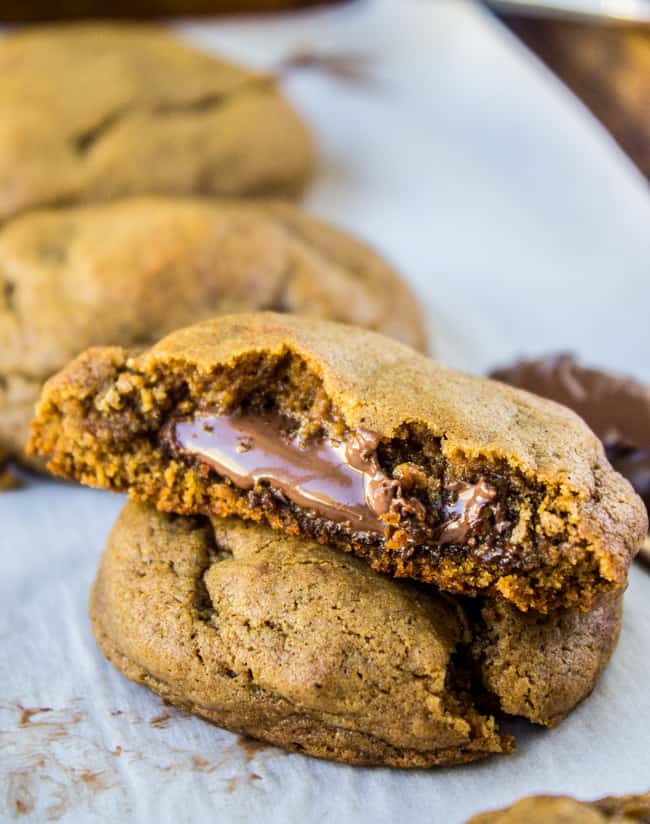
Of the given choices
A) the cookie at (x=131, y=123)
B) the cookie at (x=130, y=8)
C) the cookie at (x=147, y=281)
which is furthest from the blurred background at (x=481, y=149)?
the cookie at (x=147, y=281)

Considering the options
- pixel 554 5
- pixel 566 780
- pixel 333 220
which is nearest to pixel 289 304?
pixel 333 220

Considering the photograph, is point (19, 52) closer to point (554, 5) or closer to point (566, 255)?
point (566, 255)

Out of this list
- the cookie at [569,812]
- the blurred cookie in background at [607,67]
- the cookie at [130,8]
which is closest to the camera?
the cookie at [569,812]

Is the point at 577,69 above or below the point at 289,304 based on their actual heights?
above

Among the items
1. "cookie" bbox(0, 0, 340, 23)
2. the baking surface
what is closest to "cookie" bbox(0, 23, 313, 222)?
the baking surface

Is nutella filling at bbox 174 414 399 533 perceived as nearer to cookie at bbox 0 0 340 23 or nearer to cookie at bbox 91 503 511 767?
cookie at bbox 91 503 511 767

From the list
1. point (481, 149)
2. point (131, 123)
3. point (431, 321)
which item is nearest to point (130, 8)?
point (131, 123)

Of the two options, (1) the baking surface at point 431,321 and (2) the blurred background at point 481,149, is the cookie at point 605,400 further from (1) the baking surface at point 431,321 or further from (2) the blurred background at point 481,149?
(2) the blurred background at point 481,149
